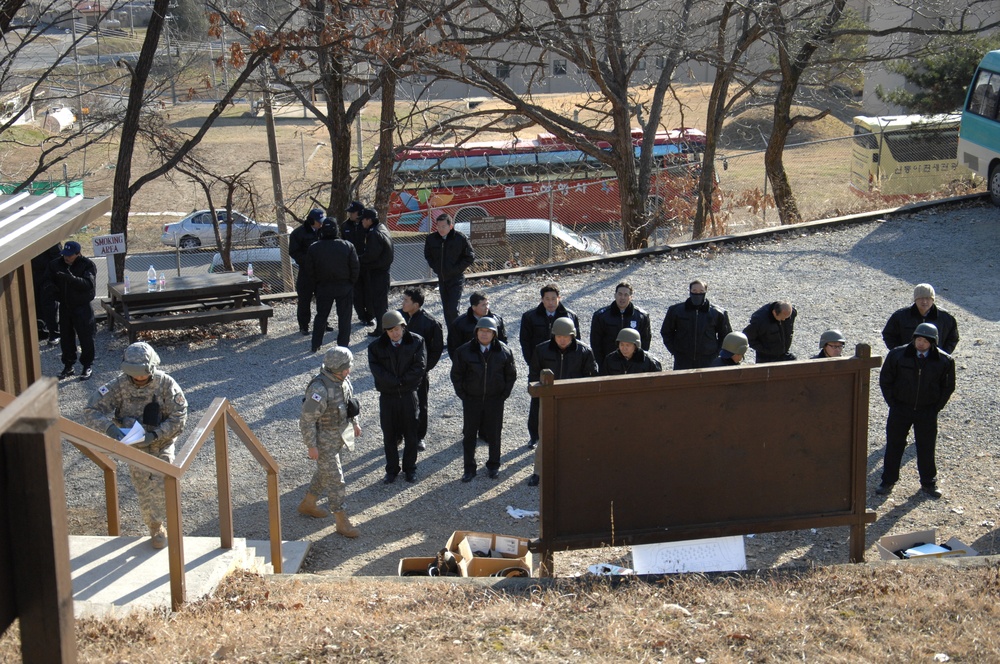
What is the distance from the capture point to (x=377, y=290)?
12648mm

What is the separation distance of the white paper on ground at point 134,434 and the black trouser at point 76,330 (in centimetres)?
495

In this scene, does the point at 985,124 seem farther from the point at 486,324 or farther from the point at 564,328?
the point at 486,324

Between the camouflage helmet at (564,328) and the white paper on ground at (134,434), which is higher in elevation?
the camouflage helmet at (564,328)

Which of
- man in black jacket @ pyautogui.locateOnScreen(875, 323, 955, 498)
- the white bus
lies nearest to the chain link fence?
the white bus

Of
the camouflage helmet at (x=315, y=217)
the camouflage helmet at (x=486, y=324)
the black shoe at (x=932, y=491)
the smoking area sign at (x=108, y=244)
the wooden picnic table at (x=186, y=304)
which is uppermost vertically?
the camouflage helmet at (x=315, y=217)

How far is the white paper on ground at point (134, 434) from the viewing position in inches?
262

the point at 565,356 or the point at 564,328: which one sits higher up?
the point at 564,328

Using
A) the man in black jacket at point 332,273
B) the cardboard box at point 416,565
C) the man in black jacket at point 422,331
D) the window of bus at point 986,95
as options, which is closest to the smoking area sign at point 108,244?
the man in black jacket at point 332,273

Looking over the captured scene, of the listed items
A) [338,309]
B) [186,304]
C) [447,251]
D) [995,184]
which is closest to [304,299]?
[338,309]

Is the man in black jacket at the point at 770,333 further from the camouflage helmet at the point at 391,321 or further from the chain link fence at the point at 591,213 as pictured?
the chain link fence at the point at 591,213

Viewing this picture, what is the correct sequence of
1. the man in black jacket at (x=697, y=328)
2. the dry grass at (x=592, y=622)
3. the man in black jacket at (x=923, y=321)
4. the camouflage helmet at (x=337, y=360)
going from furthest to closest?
the man in black jacket at (x=697, y=328)
the man in black jacket at (x=923, y=321)
the camouflage helmet at (x=337, y=360)
the dry grass at (x=592, y=622)

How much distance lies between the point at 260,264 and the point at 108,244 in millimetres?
10583

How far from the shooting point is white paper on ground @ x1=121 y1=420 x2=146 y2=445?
666 cm

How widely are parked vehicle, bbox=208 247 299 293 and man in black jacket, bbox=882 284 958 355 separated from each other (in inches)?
516
